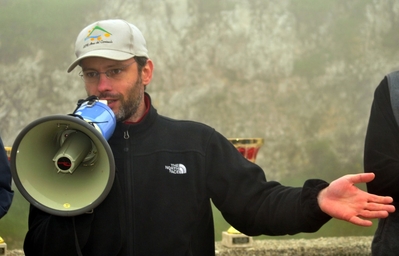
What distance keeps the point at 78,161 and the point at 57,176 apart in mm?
157

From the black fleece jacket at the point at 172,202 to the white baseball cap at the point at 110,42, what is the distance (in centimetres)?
27

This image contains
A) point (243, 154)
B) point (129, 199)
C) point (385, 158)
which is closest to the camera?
point (129, 199)

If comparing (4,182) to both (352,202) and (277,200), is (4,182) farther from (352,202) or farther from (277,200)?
(352,202)

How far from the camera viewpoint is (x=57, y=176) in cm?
245

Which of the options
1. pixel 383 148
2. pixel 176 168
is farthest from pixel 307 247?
pixel 176 168

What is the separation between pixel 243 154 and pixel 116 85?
229cm

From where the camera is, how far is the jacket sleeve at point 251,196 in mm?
2432

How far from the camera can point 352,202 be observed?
2264 mm

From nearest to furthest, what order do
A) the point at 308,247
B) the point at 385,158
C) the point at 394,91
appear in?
the point at 385,158
the point at 394,91
the point at 308,247

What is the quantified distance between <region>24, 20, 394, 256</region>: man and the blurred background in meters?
2.31

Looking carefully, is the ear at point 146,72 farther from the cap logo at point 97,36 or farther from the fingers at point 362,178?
the fingers at point 362,178

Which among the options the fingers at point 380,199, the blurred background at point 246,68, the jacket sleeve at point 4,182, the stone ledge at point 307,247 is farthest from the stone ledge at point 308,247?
the fingers at point 380,199

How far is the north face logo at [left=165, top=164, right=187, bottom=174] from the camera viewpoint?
8.37 feet

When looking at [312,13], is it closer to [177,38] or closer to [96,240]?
[177,38]
